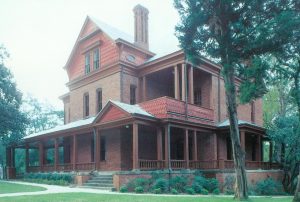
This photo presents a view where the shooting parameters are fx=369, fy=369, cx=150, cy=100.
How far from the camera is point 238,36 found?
50.5 ft

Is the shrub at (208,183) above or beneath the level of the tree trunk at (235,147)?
beneath

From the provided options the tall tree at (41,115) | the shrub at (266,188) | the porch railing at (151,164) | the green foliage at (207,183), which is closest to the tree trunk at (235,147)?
the green foliage at (207,183)

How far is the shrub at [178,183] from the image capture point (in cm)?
1992

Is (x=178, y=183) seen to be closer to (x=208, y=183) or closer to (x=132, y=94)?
(x=208, y=183)

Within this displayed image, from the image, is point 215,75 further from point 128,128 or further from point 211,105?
point 128,128

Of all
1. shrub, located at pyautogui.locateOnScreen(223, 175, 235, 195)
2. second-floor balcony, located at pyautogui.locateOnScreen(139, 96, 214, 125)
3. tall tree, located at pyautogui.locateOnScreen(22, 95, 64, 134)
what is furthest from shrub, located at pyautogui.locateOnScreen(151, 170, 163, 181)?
tall tree, located at pyautogui.locateOnScreen(22, 95, 64, 134)

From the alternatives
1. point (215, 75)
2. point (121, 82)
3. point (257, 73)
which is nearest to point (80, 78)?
point (121, 82)

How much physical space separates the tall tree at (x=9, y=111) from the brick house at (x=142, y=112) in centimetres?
147

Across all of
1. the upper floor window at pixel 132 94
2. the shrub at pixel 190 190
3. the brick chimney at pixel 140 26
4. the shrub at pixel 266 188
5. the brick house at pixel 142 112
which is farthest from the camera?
the brick chimney at pixel 140 26

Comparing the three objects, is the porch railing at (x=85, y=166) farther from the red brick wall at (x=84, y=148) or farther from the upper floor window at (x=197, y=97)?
the upper floor window at (x=197, y=97)

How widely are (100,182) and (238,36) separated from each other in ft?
37.9

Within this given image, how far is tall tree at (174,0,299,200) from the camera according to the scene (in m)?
14.4

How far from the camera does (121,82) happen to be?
86.7ft

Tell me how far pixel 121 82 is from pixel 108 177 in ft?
24.9
